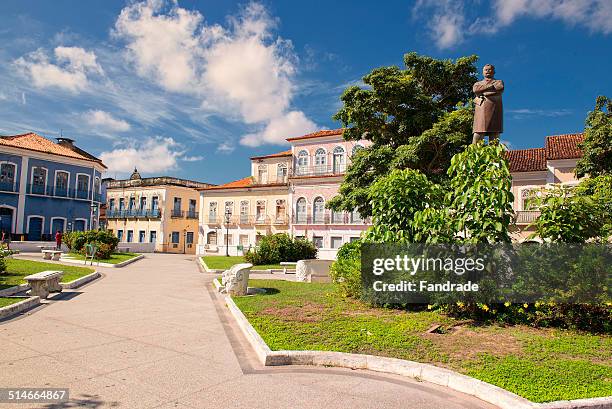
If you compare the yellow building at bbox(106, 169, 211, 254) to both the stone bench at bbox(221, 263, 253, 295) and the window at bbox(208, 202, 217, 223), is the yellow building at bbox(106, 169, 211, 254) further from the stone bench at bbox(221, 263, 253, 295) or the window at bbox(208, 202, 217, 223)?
the stone bench at bbox(221, 263, 253, 295)

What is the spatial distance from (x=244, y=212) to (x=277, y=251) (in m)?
17.4

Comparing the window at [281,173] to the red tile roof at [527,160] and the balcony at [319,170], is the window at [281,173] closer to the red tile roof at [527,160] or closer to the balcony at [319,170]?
the balcony at [319,170]

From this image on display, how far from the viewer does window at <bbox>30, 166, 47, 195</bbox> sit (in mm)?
35844

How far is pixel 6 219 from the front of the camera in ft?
113

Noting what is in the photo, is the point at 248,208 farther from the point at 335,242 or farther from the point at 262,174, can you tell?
the point at 335,242

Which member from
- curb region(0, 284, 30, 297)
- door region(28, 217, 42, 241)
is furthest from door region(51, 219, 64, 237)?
curb region(0, 284, 30, 297)

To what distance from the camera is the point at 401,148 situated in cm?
2077

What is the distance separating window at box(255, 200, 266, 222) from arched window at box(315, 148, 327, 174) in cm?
672

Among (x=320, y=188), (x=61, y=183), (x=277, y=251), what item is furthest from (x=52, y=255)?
(x=320, y=188)

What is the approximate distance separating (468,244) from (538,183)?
25.9 metres

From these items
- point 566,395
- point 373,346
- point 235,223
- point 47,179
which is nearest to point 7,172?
point 47,179

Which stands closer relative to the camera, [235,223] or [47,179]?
[47,179]

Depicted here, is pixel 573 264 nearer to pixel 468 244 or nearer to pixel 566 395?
pixel 468 244

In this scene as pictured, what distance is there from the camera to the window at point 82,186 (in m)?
39.1
